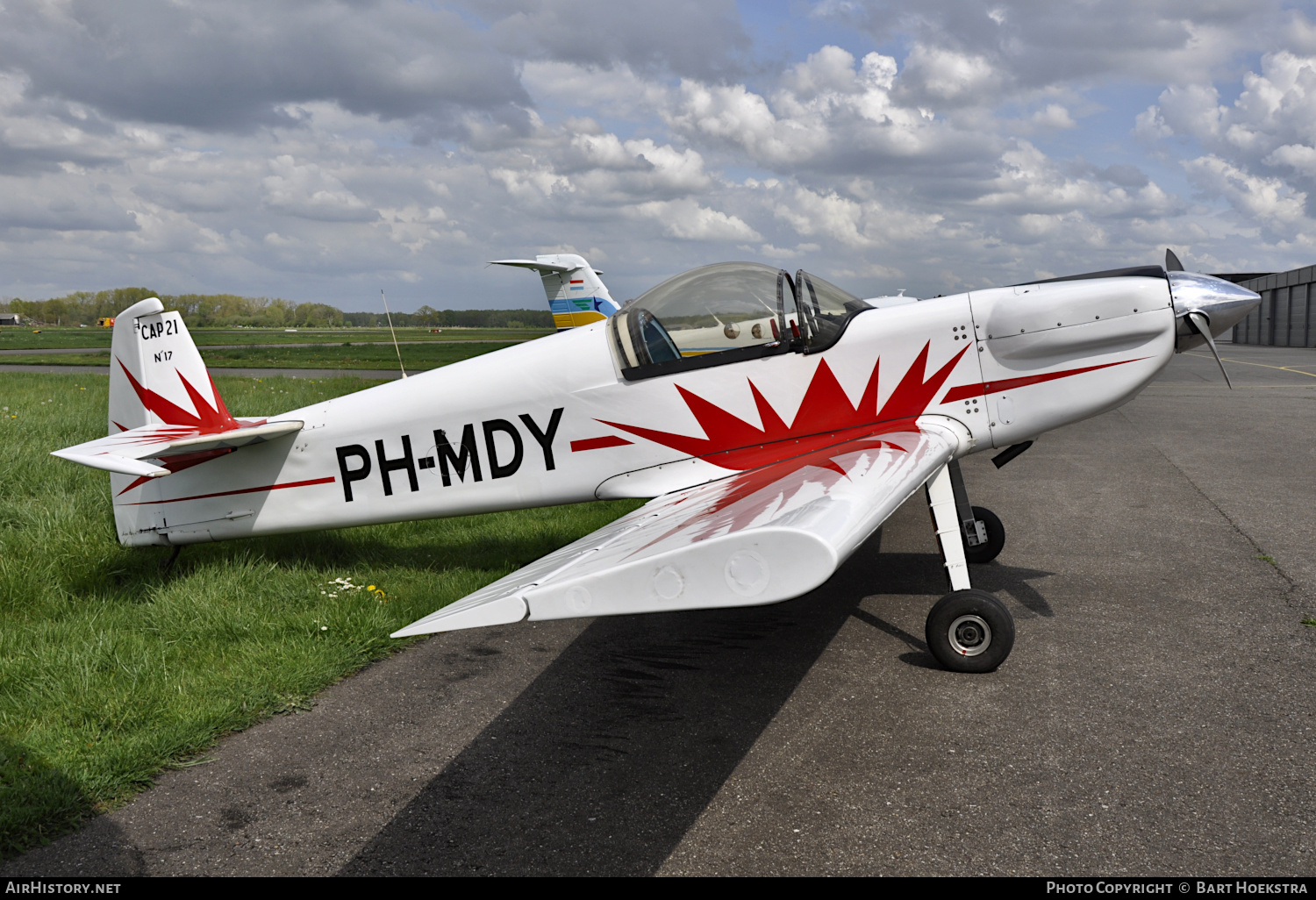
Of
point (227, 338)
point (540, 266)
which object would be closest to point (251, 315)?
point (227, 338)

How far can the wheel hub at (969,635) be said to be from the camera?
13.9 feet

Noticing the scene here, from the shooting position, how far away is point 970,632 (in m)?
4.28

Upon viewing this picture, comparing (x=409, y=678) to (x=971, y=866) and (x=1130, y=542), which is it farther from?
(x=1130, y=542)

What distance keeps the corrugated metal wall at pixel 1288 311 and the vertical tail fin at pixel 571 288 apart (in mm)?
40627

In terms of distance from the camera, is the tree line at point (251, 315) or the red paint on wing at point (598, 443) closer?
the red paint on wing at point (598, 443)

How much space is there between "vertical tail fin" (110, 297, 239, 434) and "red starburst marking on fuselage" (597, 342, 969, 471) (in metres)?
3.35

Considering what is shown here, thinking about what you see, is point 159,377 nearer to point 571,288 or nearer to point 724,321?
point 724,321

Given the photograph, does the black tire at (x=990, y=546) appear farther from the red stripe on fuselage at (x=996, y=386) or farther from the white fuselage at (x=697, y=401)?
the red stripe on fuselage at (x=996, y=386)

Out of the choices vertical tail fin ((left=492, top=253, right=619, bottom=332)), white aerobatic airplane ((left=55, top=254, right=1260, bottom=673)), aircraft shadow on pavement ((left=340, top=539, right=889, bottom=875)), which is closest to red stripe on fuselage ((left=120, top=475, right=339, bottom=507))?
white aerobatic airplane ((left=55, top=254, right=1260, bottom=673))

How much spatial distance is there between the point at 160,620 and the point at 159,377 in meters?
1.75

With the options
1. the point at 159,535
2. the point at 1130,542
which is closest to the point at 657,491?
the point at 159,535

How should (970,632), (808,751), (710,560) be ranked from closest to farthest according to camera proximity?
(710,560) → (808,751) → (970,632)

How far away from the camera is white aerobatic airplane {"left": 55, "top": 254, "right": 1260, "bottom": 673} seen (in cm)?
505

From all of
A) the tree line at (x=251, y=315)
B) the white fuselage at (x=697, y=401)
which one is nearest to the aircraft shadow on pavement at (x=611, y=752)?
the white fuselage at (x=697, y=401)
